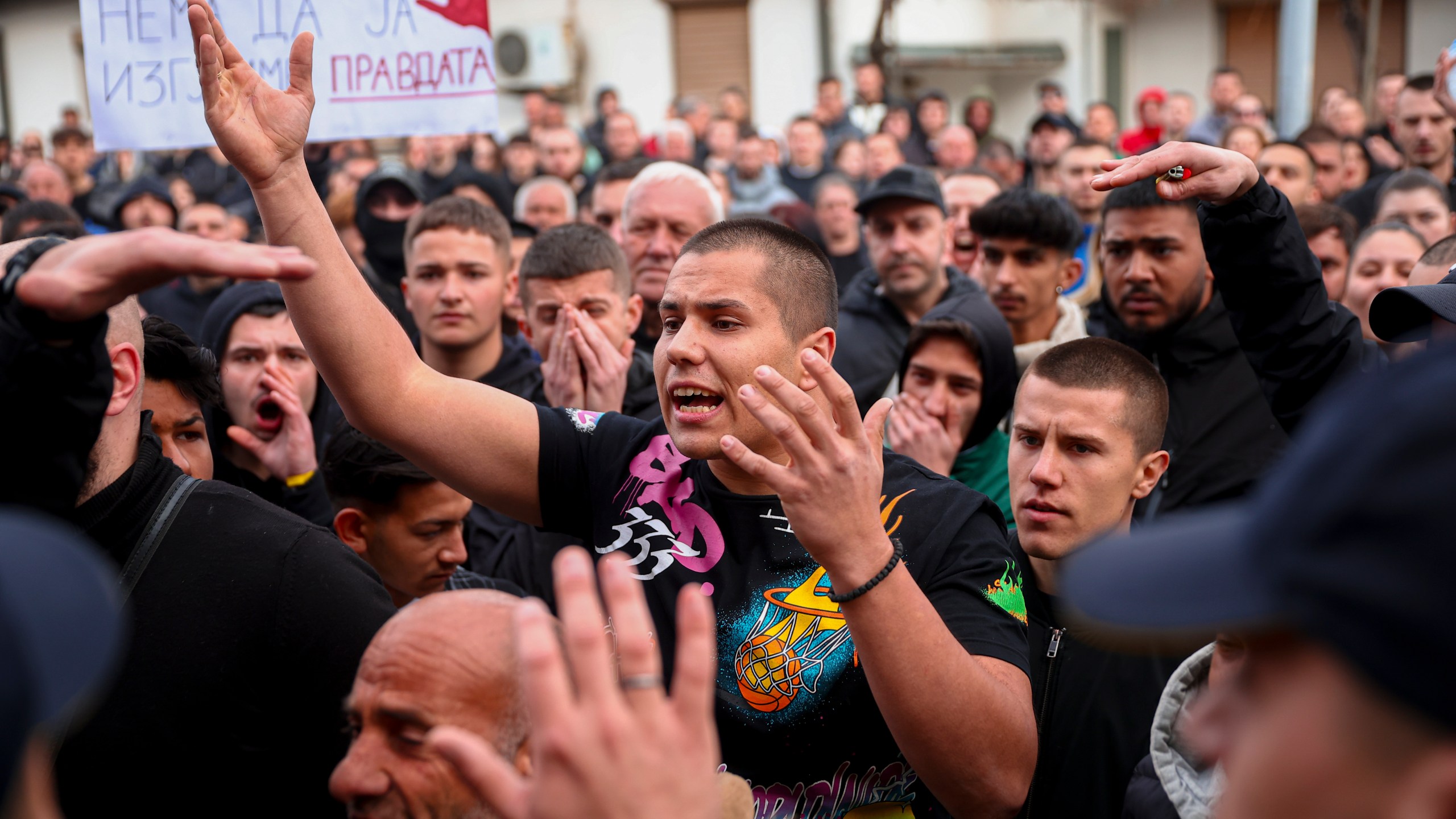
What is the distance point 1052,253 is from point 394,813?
4.05 m

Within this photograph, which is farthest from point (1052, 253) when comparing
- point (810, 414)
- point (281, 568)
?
point (281, 568)

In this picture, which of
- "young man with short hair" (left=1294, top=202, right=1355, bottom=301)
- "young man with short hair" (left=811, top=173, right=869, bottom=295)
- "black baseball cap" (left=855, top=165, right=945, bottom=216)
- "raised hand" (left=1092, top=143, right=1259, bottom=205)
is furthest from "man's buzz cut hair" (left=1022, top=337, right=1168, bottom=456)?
"young man with short hair" (left=811, top=173, right=869, bottom=295)

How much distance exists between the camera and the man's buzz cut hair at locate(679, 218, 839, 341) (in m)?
2.61

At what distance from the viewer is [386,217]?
7.29 m

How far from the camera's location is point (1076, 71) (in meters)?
21.0

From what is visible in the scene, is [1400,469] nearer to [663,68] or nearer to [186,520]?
[186,520]

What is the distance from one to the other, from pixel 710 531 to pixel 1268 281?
1626 millimetres

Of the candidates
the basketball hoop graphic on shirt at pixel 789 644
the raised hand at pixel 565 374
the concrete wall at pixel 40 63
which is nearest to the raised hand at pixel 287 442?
the raised hand at pixel 565 374

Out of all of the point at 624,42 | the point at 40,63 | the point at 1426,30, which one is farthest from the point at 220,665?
the point at 40,63

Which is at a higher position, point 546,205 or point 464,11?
point 464,11

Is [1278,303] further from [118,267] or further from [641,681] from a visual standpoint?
[118,267]

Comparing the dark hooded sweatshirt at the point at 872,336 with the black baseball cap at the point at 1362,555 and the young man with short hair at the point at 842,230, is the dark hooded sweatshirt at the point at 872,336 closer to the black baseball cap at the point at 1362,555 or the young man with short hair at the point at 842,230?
the young man with short hair at the point at 842,230

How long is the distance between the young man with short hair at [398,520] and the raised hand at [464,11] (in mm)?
1540

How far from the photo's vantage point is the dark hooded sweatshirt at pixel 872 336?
5.19 m
